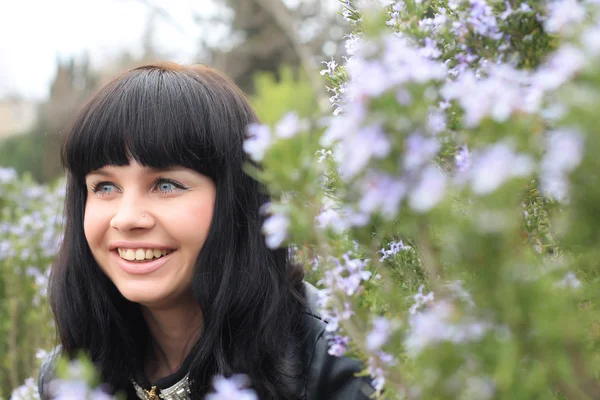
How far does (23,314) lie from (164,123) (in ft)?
9.58

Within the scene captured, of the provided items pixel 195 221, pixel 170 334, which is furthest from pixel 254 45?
pixel 195 221

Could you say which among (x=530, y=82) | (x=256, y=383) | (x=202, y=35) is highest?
(x=530, y=82)

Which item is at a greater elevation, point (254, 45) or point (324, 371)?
point (324, 371)

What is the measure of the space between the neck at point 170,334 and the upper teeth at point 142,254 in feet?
1.09

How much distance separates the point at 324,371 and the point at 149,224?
0.80 m

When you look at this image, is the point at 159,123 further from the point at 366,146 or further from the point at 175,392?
the point at 366,146

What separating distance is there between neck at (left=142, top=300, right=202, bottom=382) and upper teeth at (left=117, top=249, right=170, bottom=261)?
1.09 feet

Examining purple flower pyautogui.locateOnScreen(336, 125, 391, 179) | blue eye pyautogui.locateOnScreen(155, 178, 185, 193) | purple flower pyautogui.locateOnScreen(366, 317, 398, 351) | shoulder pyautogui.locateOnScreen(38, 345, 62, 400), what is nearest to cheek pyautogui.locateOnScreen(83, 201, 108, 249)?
blue eye pyautogui.locateOnScreen(155, 178, 185, 193)

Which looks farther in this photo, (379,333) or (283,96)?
(379,333)

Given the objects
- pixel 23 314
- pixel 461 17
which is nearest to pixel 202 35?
pixel 23 314

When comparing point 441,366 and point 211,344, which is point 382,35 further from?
point 211,344

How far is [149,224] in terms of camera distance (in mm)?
2137

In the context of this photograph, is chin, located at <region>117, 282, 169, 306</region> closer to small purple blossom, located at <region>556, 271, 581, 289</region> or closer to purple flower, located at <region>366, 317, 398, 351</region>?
purple flower, located at <region>366, 317, 398, 351</region>

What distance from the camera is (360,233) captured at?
1017 mm
